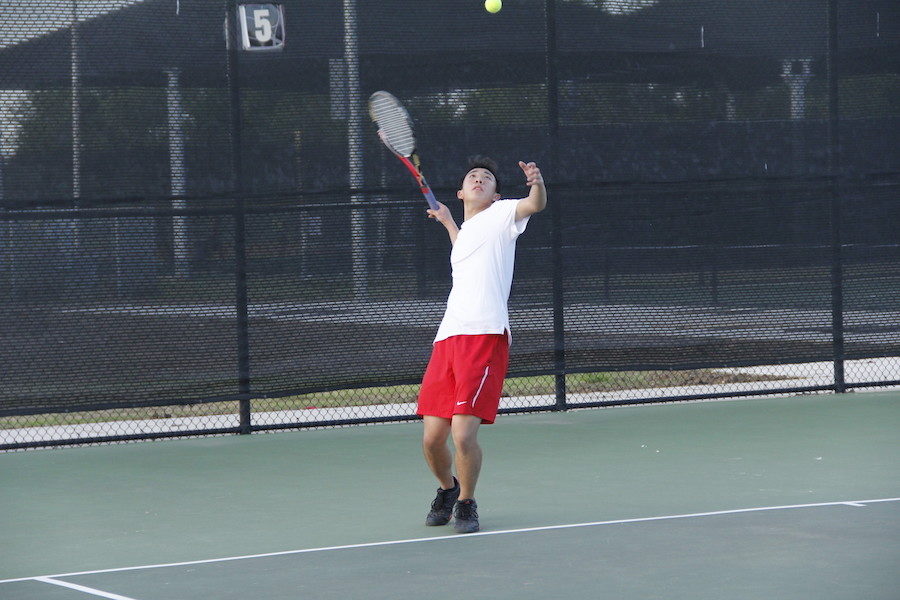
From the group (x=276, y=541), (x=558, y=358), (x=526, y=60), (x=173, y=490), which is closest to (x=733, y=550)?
(x=276, y=541)

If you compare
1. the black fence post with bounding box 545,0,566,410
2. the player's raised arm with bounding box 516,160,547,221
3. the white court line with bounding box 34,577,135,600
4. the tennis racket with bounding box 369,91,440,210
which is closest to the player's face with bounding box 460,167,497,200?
the player's raised arm with bounding box 516,160,547,221

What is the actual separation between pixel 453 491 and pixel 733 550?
1.23m

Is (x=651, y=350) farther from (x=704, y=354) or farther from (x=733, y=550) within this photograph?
(x=733, y=550)

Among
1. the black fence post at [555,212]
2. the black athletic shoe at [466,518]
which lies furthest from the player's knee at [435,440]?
the black fence post at [555,212]

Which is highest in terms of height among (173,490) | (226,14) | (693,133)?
(226,14)

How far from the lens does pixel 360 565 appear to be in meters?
5.54

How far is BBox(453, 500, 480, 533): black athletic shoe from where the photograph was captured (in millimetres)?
6055

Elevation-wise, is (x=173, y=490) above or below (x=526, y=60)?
below

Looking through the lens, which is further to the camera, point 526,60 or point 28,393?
point 526,60

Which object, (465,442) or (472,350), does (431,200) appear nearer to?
(472,350)

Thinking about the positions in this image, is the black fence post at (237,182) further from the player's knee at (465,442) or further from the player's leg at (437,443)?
the player's knee at (465,442)

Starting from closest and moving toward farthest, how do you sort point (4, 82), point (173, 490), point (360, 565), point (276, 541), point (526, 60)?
1. point (360, 565)
2. point (276, 541)
3. point (173, 490)
4. point (4, 82)
5. point (526, 60)

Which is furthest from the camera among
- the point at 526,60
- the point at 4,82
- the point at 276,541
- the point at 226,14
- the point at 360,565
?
the point at 526,60

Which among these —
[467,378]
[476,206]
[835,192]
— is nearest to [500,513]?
[467,378]
